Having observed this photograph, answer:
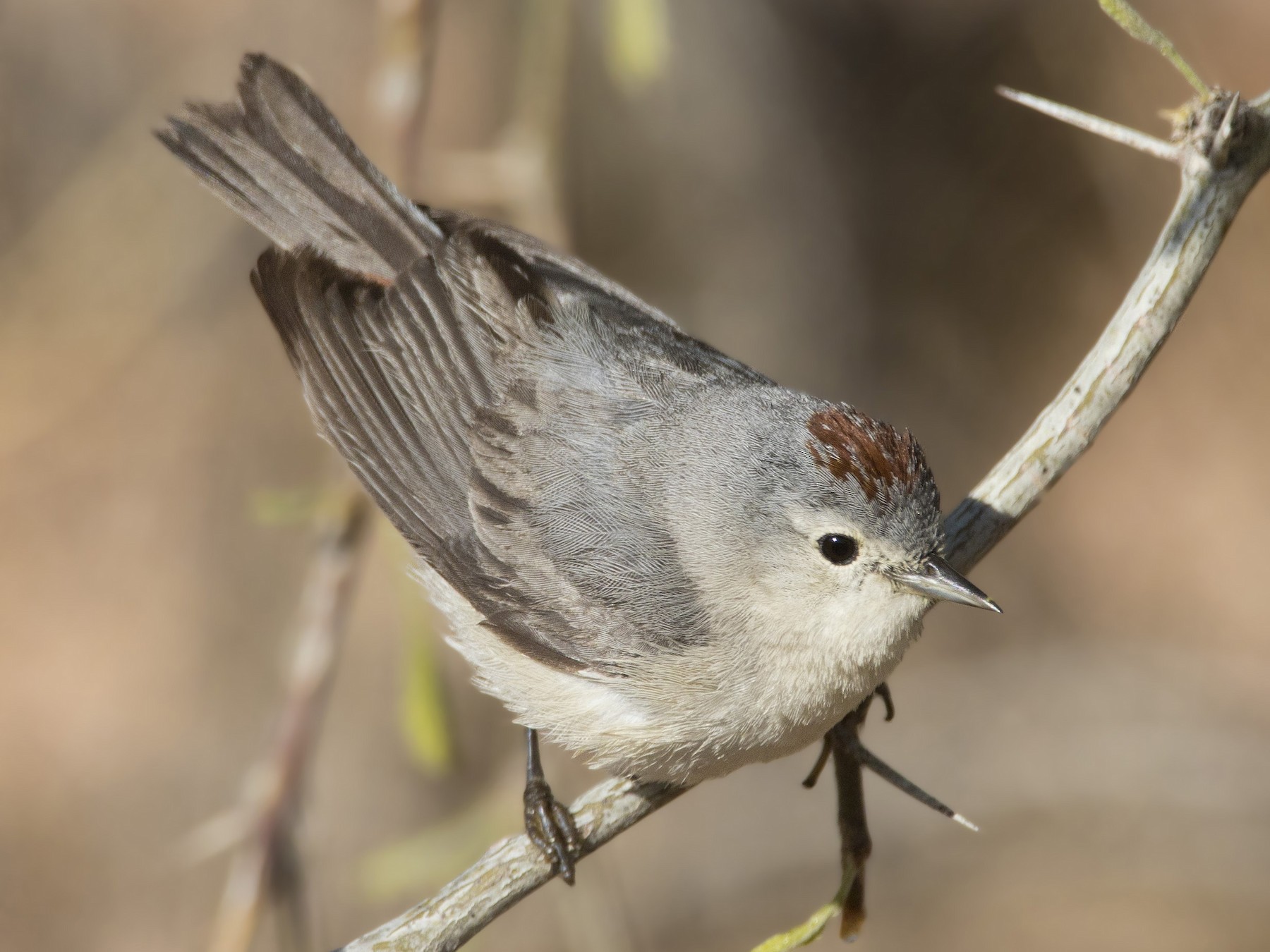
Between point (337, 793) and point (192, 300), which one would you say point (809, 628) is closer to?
point (337, 793)

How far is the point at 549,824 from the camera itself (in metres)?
3.45

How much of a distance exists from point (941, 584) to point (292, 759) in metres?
1.86

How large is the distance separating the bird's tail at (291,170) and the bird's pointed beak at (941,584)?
1964 mm

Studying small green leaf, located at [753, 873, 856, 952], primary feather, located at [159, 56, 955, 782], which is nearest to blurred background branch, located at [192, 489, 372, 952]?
primary feather, located at [159, 56, 955, 782]

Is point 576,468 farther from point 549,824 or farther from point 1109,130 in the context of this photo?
point 1109,130

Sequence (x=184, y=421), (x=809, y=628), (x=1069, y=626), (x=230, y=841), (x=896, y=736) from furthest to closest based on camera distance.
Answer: (x=1069, y=626) < (x=184, y=421) < (x=896, y=736) < (x=230, y=841) < (x=809, y=628)

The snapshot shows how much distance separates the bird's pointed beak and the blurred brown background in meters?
4.09

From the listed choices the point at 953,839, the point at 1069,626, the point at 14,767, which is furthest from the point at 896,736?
the point at 14,767

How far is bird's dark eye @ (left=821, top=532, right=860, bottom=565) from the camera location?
10.2ft

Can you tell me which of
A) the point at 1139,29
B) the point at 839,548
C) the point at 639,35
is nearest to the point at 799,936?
the point at 839,548

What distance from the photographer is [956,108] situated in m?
8.05

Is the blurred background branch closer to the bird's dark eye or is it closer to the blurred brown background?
the bird's dark eye

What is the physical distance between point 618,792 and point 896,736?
4221 millimetres

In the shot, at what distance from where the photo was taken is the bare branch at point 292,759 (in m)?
3.28
